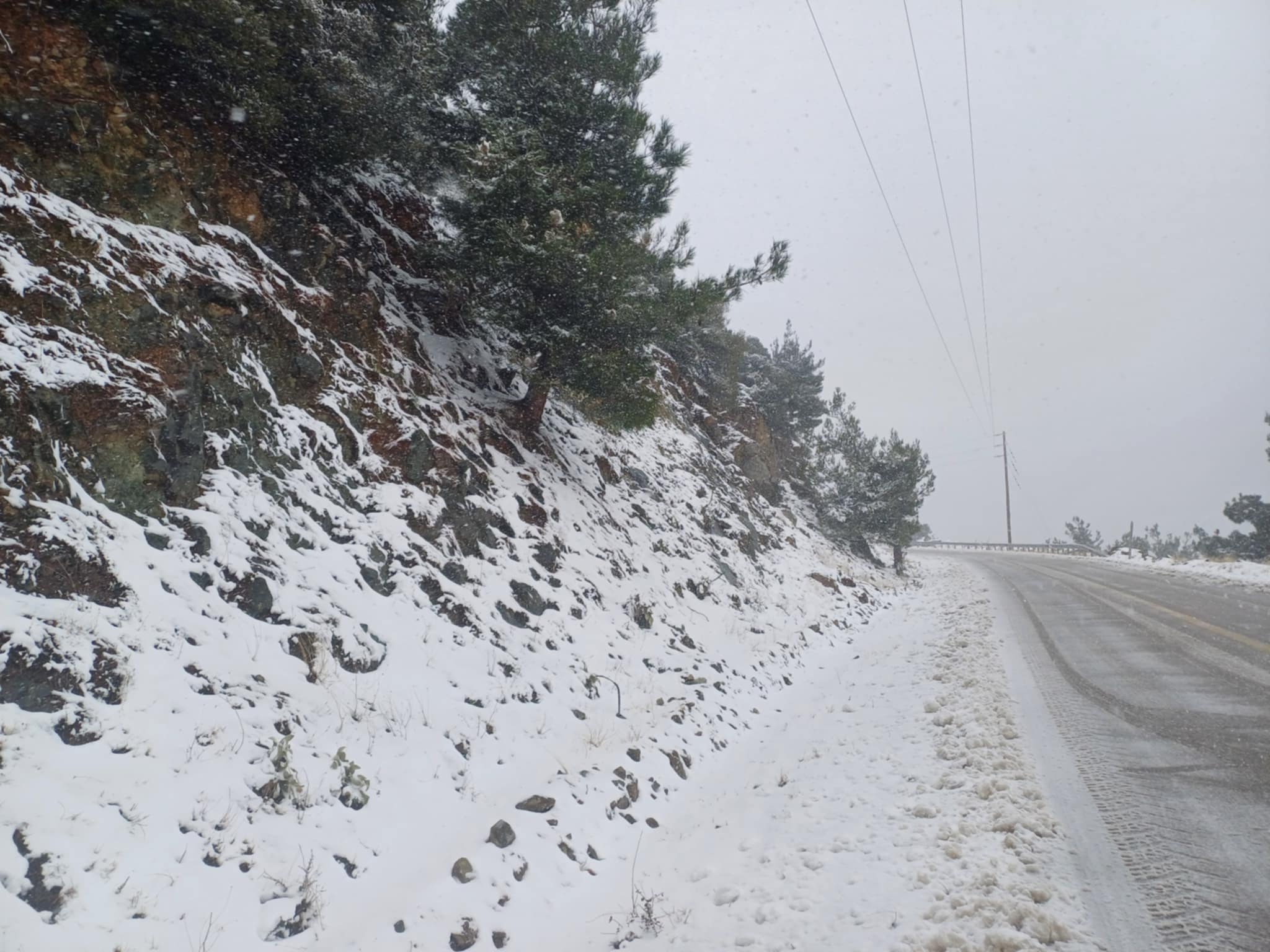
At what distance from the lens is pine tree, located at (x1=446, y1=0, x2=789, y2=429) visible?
9.13 m

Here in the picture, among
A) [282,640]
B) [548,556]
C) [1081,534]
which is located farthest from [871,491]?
[1081,534]

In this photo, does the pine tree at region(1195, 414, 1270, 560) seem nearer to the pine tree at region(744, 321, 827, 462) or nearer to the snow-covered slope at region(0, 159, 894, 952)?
the pine tree at region(744, 321, 827, 462)

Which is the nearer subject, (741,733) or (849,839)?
(849,839)

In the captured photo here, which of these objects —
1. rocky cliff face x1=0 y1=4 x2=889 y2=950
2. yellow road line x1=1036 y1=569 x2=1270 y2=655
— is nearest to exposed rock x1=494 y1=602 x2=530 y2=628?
rocky cliff face x1=0 y1=4 x2=889 y2=950

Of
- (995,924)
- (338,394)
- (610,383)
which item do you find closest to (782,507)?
(610,383)

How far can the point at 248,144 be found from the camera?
8430mm

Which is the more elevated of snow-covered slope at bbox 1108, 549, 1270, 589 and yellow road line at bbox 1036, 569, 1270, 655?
snow-covered slope at bbox 1108, 549, 1270, 589

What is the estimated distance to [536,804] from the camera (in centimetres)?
523

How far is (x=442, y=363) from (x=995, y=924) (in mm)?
10019

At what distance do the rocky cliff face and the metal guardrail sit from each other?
134ft

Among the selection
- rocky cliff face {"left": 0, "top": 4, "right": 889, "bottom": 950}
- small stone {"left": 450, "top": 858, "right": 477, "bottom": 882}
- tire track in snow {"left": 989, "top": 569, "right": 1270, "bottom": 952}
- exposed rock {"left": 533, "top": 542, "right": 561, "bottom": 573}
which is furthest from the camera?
exposed rock {"left": 533, "top": 542, "right": 561, "bottom": 573}

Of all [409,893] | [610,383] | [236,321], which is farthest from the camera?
[610,383]

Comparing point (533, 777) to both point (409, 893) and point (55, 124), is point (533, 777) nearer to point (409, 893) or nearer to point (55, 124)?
point (409, 893)

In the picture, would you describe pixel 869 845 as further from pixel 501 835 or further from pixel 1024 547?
pixel 1024 547
